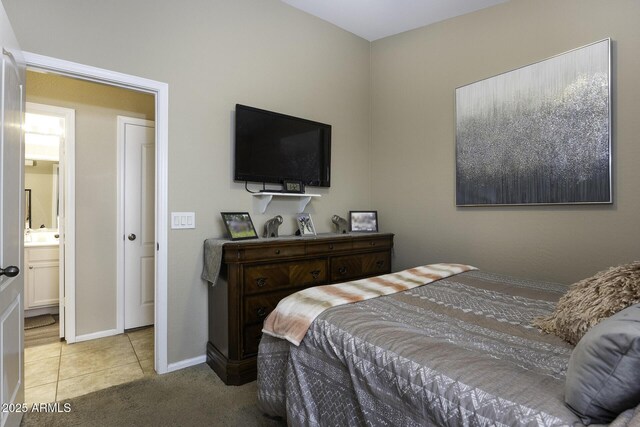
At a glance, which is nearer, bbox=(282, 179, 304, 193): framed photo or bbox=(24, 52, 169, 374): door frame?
bbox=(24, 52, 169, 374): door frame

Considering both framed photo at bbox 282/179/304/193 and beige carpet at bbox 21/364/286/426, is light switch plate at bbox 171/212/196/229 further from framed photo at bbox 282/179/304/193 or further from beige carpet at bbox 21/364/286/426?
beige carpet at bbox 21/364/286/426

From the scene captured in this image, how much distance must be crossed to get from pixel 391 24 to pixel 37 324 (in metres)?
5.02

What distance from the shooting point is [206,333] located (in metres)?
2.67

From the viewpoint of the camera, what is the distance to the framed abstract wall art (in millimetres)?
2271

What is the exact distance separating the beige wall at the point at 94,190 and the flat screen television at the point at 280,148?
1.51 metres

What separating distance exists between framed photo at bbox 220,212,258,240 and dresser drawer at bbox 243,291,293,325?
0.50m

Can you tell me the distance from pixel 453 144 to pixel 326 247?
1.57 m

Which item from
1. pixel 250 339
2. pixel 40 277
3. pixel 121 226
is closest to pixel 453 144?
pixel 250 339

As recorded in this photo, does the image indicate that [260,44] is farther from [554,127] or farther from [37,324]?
[37,324]

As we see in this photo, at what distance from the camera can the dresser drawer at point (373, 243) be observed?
3042 millimetres

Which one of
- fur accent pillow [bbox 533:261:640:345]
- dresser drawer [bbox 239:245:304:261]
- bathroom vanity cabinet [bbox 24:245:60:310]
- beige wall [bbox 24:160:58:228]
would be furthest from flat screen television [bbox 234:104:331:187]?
beige wall [bbox 24:160:58:228]

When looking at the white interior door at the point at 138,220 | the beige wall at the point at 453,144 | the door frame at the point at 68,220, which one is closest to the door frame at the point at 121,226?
the white interior door at the point at 138,220

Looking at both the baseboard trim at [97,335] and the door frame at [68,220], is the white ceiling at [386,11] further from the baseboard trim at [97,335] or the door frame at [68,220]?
the baseboard trim at [97,335]

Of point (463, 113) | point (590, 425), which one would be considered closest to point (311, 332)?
point (590, 425)
